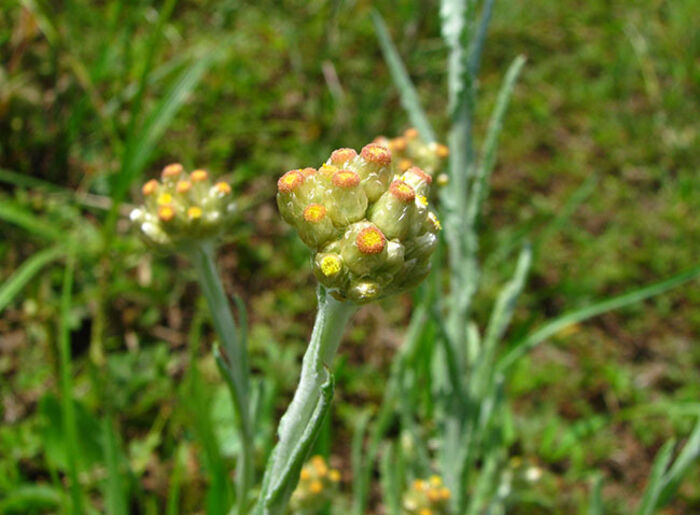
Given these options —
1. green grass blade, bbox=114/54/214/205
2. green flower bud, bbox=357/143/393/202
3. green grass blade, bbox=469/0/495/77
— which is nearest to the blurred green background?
green grass blade, bbox=114/54/214/205

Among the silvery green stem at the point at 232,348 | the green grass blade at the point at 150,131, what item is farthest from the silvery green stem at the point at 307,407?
the green grass blade at the point at 150,131

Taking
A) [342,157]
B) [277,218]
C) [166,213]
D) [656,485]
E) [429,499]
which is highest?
[277,218]

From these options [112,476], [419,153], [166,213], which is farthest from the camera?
[419,153]

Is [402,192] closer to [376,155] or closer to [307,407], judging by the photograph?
[376,155]

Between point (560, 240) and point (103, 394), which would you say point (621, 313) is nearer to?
point (560, 240)

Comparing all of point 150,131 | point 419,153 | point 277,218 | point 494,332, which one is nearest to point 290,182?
point 419,153

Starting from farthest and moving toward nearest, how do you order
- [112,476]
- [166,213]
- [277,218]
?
Result: [277,218] < [112,476] < [166,213]

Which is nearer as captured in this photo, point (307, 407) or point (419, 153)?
point (307, 407)
